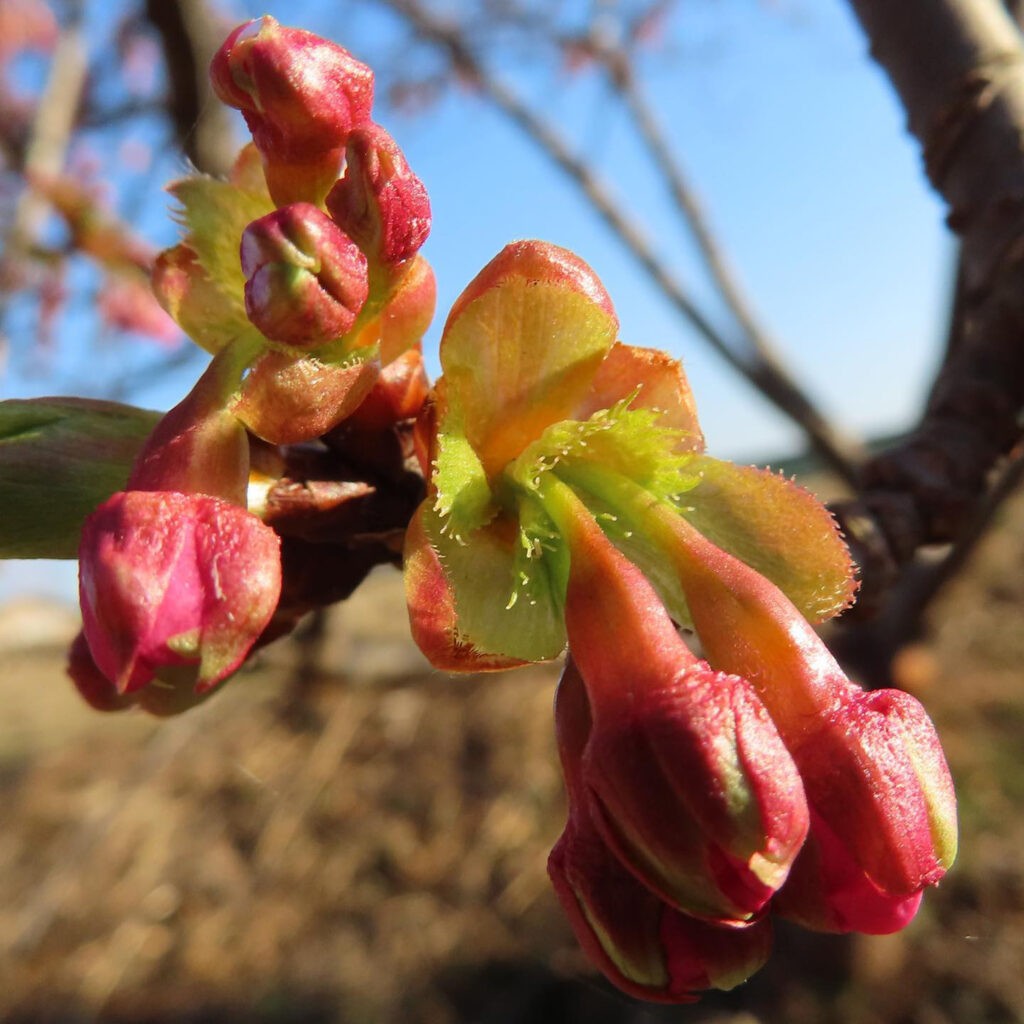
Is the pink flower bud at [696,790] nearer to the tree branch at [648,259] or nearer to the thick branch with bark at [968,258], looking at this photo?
the thick branch with bark at [968,258]

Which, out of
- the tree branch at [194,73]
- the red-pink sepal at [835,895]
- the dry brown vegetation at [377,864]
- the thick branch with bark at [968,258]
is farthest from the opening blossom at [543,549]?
the dry brown vegetation at [377,864]

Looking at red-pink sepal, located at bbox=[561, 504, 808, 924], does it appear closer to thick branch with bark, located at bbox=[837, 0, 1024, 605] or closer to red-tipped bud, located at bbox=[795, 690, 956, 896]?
red-tipped bud, located at bbox=[795, 690, 956, 896]

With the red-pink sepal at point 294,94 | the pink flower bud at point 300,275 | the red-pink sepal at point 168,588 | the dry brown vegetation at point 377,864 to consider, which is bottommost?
the dry brown vegetation at point 377,864

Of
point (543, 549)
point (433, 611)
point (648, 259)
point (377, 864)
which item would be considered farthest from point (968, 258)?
point (377, 864)

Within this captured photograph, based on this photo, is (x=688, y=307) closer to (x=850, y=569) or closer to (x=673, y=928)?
(x=850, y=569)

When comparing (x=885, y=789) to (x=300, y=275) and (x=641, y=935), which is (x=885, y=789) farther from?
(x=300, y=275)

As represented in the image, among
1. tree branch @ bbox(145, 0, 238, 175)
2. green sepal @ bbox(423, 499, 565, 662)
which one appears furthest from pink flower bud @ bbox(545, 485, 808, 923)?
tree branch @ bbox(145, 0, 238, 175)
